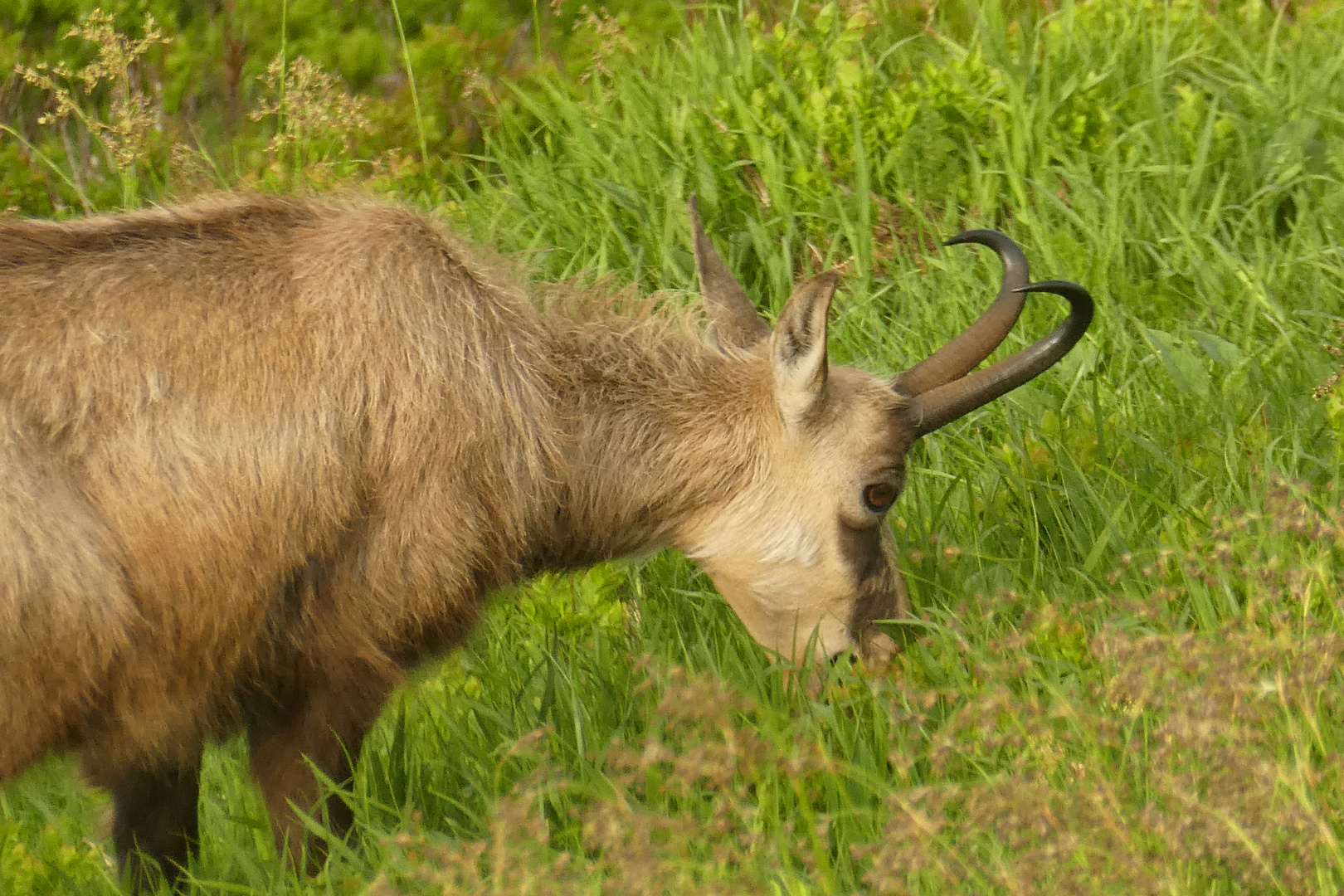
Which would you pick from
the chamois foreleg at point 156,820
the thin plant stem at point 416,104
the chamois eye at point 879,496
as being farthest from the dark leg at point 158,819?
the thin plant stem at point 416,104

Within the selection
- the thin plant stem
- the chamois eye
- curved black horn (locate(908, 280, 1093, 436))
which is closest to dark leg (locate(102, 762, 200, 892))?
the chamois eye

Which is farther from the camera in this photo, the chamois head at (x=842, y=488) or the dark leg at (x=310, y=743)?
the chamois head at (x=842, y=488)

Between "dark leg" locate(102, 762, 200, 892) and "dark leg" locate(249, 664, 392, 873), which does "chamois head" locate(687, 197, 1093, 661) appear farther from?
"dark leg" locate(102, 762, 200, 892)

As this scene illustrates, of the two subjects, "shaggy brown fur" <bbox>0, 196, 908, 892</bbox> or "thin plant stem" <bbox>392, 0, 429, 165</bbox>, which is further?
"thin plant stem" <bbox>392, 0, 429, 165</bbox>

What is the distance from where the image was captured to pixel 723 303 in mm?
4898

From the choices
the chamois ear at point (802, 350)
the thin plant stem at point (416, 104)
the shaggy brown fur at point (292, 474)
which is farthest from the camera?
the thin plant stem at point (416, 104)

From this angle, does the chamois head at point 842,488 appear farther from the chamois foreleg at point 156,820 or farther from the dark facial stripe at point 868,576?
the chamois foreleg at point 156,820

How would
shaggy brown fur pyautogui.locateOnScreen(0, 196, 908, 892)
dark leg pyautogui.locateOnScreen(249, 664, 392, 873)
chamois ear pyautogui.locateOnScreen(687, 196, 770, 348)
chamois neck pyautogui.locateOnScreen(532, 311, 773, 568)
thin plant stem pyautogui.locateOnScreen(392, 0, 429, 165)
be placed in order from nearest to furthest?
shaggy brown fur pyautogui.locateOnScreen(0, 196, 908, 892), dark leg pyautogui.locateOnScreen(249, 664, 392, 873), chamois neck pyautogui.locateOnScreen(532, 311, 773, 568), chamois ear pyautogui.locateOnScreen(687, 196, 770, 348), thin plant stem pyautogui.locateOnScreen(392, 0, 429, 165)

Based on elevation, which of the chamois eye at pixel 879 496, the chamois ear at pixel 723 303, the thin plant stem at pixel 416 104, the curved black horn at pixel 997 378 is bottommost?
the chamois eye at pixel 879 496

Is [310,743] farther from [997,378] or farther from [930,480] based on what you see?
[930,480]

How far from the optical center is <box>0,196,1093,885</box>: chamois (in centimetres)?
361

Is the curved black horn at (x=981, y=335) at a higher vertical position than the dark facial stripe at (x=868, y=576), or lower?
higher

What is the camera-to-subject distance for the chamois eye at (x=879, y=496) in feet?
14.8

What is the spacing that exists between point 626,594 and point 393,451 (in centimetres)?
178
